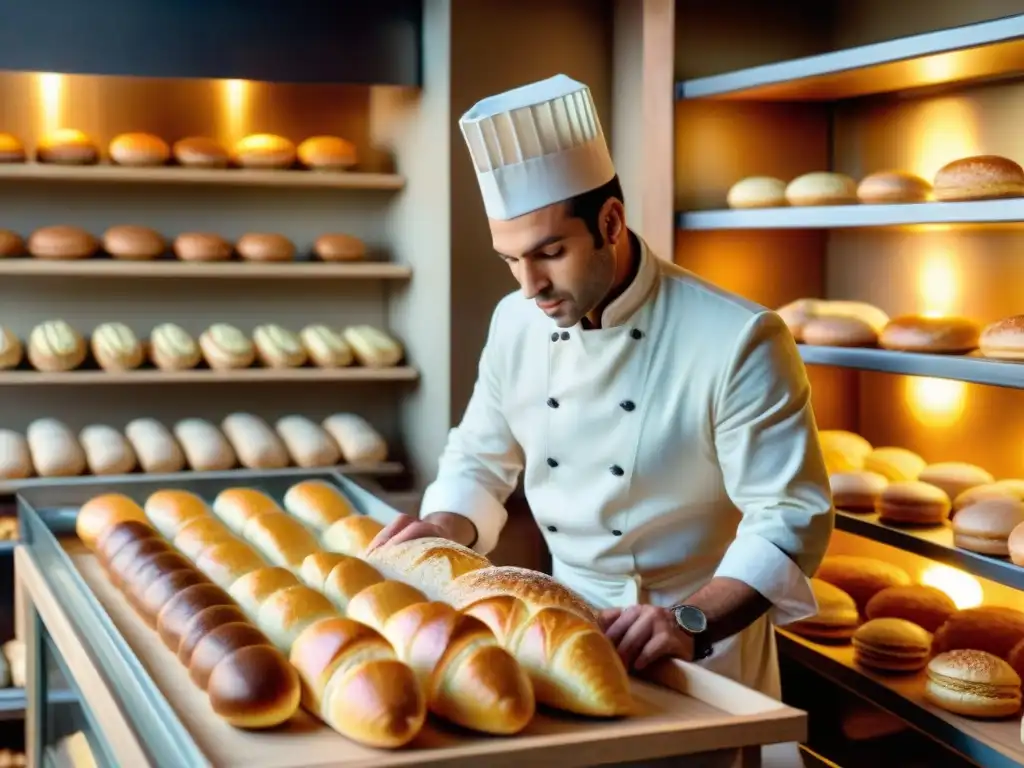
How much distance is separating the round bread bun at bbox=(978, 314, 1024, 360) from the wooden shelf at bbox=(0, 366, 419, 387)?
6.26 ft

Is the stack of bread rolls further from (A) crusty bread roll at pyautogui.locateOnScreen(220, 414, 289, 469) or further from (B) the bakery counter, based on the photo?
(B) the bakery counter

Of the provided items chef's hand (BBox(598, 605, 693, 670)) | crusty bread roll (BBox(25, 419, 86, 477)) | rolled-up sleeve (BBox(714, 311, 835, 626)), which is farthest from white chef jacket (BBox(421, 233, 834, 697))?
crusty bread roll (BBox(25, 419, 86, 477))

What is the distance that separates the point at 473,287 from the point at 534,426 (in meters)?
1.61

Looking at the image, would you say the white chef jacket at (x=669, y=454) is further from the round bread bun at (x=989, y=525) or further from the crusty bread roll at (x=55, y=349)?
the crusty bread roll at (x=55, y=349)

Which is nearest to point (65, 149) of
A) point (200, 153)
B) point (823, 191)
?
point (200, 153)

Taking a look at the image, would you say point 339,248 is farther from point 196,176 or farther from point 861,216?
point 861,216

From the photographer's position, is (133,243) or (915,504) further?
(133,243)

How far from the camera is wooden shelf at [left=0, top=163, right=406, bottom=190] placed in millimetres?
3568

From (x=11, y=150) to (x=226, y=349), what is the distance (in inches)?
31.1

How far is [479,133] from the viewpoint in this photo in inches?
70.8

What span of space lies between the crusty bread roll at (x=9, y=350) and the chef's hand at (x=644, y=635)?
2.61 meters

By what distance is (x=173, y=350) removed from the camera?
3.70 metres

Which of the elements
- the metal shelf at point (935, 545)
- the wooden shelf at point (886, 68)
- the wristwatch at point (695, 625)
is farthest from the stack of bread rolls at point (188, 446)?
the wristwatch at point (695, 625)

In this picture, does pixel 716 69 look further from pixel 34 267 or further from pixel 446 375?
pixel 34 267
